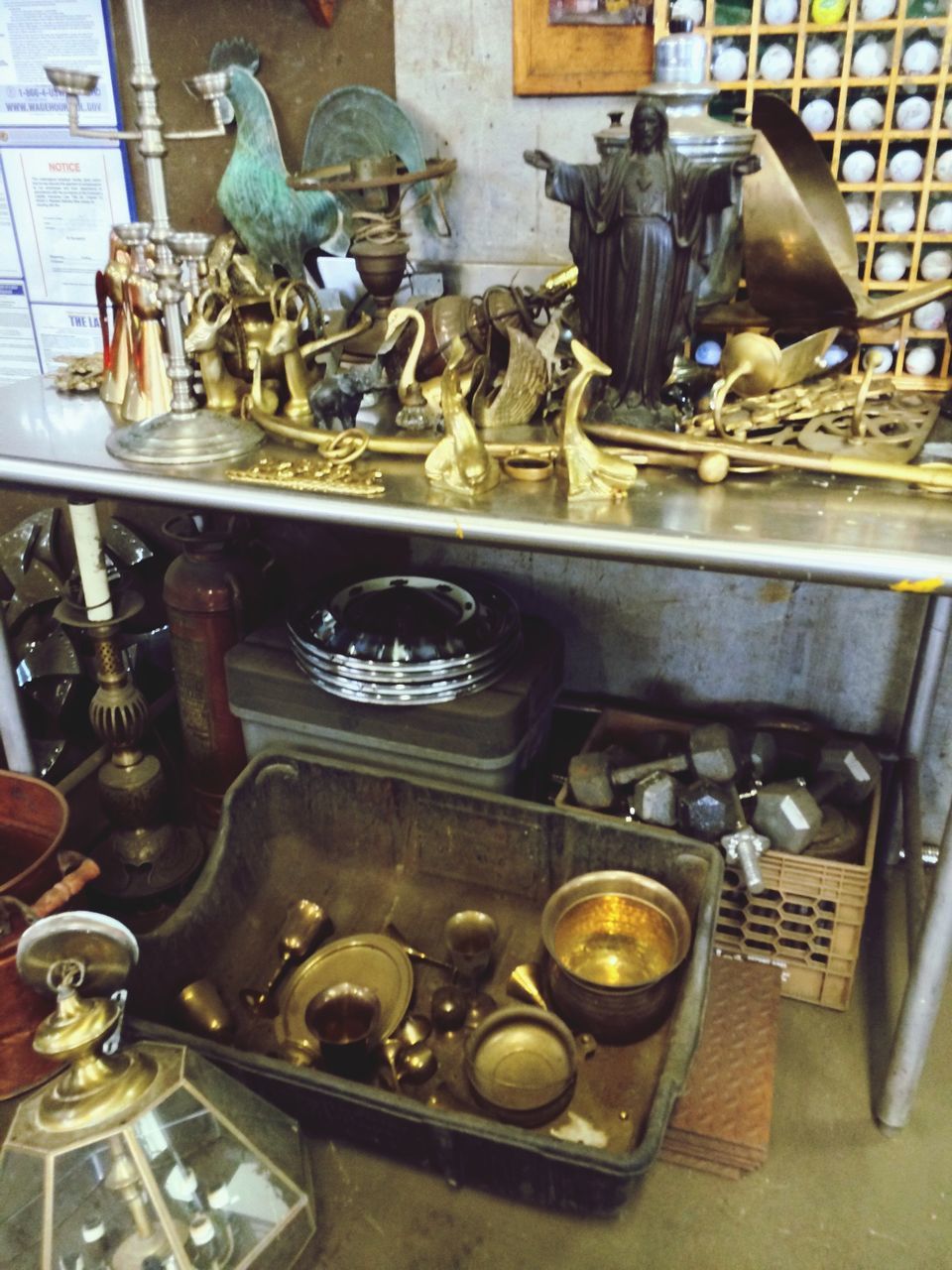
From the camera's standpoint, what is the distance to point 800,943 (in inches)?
72.7

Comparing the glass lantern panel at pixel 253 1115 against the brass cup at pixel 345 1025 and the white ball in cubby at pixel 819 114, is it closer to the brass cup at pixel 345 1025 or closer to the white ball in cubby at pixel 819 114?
the brass cup at pixel 345 1025

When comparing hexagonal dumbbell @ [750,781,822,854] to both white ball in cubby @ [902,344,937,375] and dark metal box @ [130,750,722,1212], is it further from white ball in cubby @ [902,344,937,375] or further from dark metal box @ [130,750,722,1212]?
white ball in cubby @ [902,344,937,375]

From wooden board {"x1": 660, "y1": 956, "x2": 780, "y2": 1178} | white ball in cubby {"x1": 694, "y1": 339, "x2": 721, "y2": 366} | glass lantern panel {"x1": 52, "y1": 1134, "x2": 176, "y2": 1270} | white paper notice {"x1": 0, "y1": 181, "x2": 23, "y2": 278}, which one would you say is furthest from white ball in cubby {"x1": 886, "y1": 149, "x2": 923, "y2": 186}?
white paper notice {"x1": 0, "y1": 181, "x2": 23, "y2": 278}

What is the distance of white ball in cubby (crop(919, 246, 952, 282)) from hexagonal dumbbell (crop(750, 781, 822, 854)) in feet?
3.00

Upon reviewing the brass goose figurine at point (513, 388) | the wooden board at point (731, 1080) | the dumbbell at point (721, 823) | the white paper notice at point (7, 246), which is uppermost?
the white paper notice at point (7, 246)

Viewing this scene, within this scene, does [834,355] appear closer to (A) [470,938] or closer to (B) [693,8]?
(B) [693,8]

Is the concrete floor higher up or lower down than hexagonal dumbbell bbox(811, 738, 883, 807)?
lower down

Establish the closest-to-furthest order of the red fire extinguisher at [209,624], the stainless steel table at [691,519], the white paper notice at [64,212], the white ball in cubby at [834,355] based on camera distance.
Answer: the stainless steel table at [691,519]
the white ball in cubby at [834,355]
the red fire extinguisher at [209,624]
the white paper notice at [64,212]

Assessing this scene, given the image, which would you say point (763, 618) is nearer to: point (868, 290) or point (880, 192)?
point (868, 290)

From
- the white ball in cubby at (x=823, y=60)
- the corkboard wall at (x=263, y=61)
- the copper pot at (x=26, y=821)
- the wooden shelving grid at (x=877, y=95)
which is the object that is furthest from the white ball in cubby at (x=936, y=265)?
the copper pot at (x=26, y=821)

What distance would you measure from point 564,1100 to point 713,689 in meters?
1.00

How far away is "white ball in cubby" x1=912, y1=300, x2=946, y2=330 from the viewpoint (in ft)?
5.64

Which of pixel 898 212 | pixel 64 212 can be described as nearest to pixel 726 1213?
pixel 898 212

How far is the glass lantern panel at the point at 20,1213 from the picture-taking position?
1.21 m
